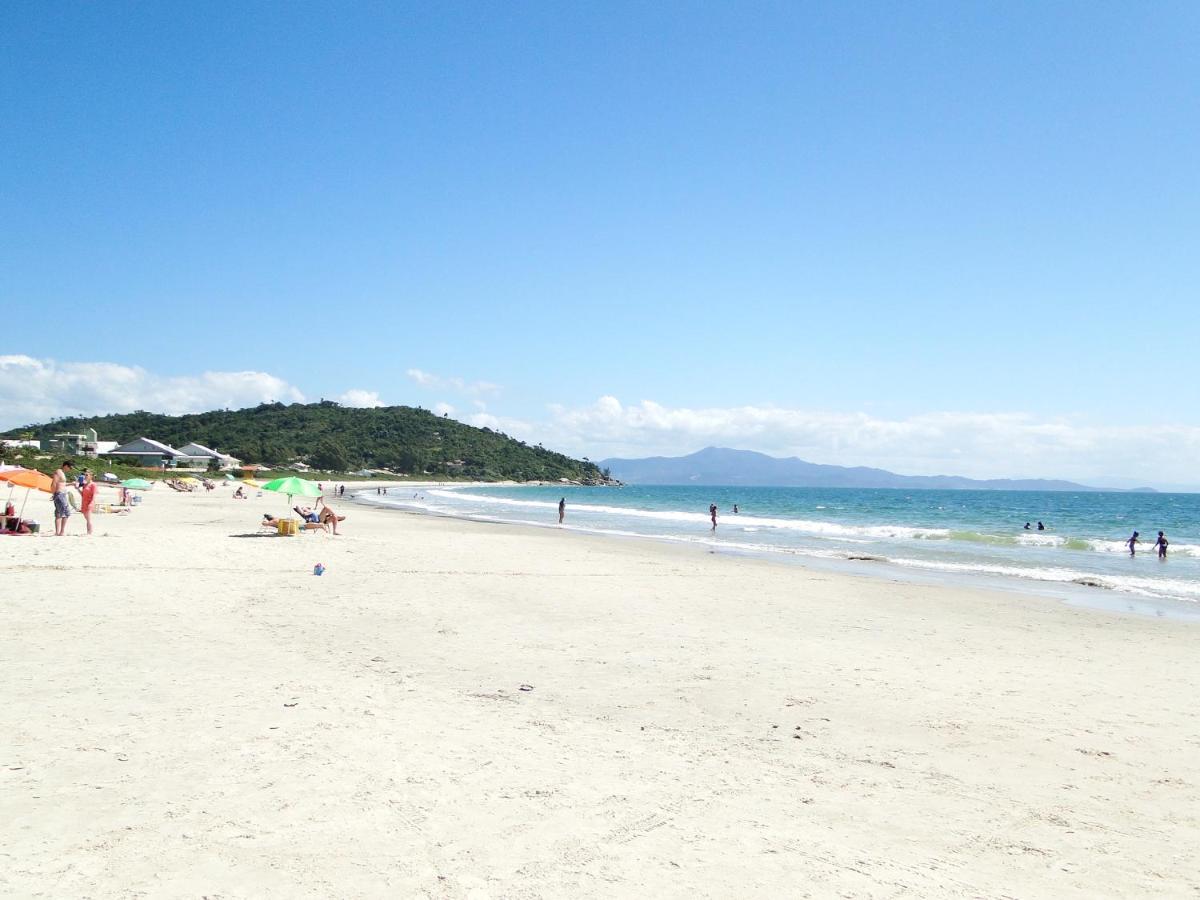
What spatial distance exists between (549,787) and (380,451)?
519ft

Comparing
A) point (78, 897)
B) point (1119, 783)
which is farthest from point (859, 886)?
point (78, 897)

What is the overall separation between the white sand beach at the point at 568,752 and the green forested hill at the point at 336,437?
127105 mm

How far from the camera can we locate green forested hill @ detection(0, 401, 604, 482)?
455 ft

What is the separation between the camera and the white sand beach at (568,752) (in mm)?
4285

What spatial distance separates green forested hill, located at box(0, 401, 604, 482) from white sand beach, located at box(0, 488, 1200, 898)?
12711 centimetres

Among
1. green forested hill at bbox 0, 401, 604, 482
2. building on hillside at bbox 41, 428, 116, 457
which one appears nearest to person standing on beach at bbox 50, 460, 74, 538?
building on hillside at bbox 41, 428, 116, 457

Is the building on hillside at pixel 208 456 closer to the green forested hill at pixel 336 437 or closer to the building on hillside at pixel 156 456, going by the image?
the building on hillside at pixel 156 456

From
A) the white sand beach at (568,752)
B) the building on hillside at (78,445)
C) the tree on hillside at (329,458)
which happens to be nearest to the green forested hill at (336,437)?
the tree on hillside at (329,458)

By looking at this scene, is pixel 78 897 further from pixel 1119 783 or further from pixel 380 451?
pixel 380 451

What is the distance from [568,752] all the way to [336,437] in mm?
159609

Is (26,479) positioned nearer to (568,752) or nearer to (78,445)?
(568,752)

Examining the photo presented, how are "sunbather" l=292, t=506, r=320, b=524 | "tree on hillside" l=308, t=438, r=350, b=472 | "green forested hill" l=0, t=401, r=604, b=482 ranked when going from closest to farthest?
"sunbather" l=292, t=506, r=320, b=524 < "tree on hillside" l=308, t=438, r=350, b=472 < "green forested hill" l=0, t=401, r=604, b=482

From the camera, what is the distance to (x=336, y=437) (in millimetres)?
156500

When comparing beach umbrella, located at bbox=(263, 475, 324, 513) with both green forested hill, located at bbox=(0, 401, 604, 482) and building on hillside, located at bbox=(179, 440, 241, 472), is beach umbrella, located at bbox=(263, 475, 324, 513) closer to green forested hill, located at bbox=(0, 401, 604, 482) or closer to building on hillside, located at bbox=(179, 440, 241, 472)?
building on hillside, located at bbox=(179, 440, 241, 472)
